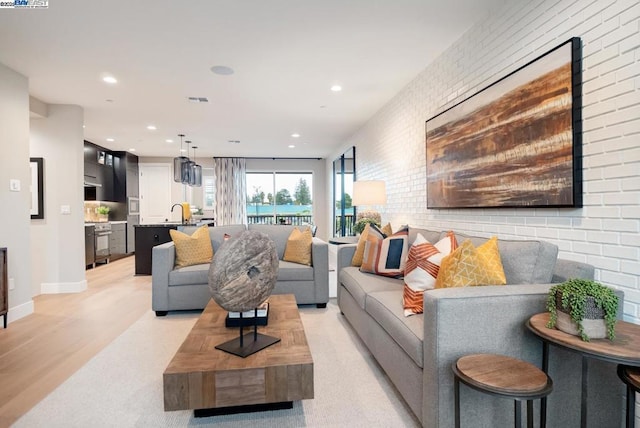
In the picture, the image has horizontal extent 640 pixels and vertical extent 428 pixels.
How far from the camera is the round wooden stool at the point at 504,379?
1236mm

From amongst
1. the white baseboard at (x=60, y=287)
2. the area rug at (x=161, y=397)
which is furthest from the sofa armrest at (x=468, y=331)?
the white baseboard at (x=60, y=287)

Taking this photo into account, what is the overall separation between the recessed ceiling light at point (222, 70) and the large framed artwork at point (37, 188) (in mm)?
2954

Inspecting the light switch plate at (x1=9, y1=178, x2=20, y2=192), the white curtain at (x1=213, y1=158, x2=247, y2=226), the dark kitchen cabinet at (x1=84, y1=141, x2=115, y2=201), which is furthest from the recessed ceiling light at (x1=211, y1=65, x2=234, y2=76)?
the white curtain at (x1=213, y1=158, x2=247, y2=226)

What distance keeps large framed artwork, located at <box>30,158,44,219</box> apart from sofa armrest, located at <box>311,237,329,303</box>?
387cm

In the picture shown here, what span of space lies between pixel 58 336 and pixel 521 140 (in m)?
4.05

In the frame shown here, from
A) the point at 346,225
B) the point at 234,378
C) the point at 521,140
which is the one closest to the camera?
the point at 234,378

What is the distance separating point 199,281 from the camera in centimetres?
364

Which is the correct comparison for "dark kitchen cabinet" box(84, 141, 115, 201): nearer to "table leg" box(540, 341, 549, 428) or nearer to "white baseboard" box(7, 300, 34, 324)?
"white baseboard" box(7, 300, 34, 324)

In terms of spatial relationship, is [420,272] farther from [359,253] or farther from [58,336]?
[58,336]

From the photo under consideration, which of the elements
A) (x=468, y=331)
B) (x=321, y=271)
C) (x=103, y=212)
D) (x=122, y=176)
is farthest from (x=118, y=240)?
(x=468, y=331)

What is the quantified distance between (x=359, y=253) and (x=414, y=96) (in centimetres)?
194

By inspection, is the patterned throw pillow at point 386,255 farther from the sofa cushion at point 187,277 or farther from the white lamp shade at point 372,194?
the sofa cushion at point 187,277

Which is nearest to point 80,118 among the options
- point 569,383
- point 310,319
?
point 310,319

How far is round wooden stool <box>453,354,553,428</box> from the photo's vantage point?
4.06 ft
